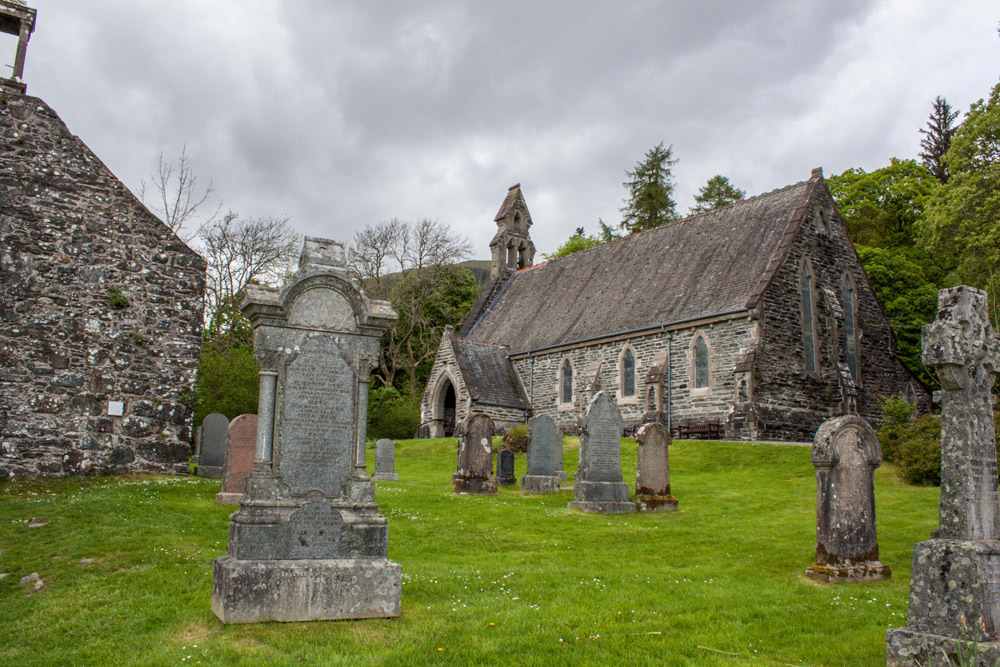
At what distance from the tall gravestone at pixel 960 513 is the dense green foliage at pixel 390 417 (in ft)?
101

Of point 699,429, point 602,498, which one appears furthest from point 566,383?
point 602,498

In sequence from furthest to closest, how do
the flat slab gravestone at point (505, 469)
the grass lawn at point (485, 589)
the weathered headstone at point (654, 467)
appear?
the flat slab gravestone at point (505, 469)
the weathered headstone at point (654, 467)
the grass lawn at point (485, 589)

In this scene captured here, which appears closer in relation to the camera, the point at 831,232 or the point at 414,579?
the point at 414,579

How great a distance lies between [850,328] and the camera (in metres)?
27.7

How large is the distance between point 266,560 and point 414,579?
1.92m

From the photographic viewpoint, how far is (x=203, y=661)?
5.25 metres

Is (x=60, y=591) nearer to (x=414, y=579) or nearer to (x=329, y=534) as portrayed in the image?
(x=329, y=534)

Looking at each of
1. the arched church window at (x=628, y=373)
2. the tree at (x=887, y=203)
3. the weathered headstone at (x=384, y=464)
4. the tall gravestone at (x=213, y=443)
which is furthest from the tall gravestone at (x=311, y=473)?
the tree at (x=887, y=203)

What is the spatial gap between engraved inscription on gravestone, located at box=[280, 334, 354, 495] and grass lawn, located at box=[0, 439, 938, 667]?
1255mm

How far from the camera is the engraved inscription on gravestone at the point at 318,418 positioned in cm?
665

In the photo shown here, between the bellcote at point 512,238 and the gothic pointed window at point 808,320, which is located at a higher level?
the bellcote at point 512,238

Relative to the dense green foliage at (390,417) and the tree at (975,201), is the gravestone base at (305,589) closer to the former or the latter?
the tree at (975,201)

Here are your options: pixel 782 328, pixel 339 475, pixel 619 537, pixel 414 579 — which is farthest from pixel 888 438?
pixel 339 475

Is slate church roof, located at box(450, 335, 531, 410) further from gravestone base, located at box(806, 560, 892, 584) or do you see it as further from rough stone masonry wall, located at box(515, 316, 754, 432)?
gravestone base, located at box(806, 560, 892, 584)
